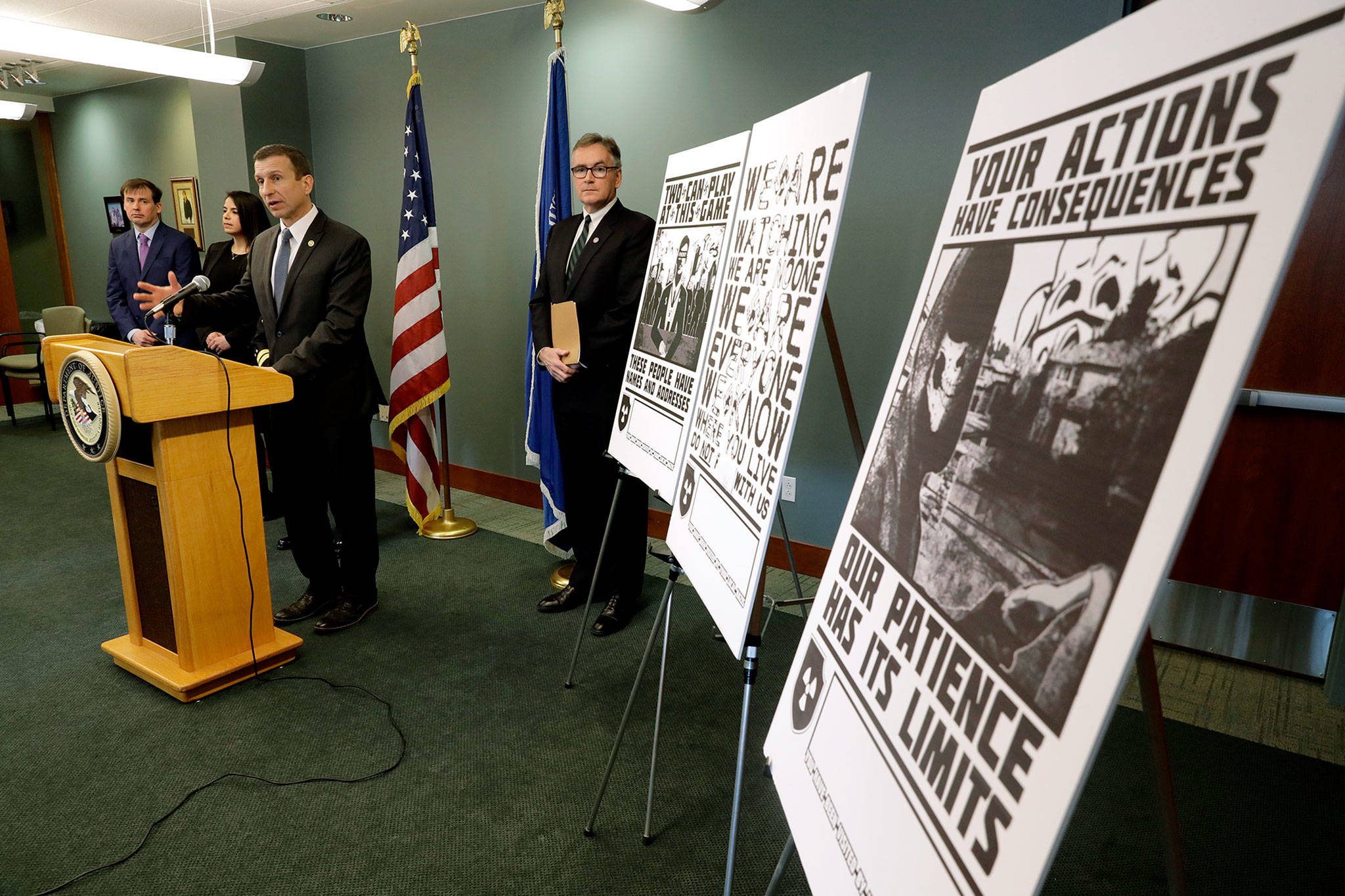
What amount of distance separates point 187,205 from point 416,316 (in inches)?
122

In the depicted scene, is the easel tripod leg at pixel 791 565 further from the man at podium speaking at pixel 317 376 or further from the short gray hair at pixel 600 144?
the man at podium speaking at pixel 317 376

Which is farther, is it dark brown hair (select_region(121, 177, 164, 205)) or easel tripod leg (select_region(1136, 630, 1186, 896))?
dark brown hair (select_region(121, 177, 164, 205))

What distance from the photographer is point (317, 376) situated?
9.07 feet

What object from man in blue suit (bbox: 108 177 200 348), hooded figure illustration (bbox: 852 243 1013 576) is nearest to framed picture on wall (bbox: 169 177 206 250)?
man in blue suit (bbox: 108 177 200 348)

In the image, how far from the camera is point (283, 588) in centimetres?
326

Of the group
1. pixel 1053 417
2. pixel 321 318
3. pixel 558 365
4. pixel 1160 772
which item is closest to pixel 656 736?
pixel 1160 772

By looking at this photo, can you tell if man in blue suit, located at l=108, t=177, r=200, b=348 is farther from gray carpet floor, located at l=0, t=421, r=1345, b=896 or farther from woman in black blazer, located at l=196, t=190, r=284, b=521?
gray carpet floor, located at l=0, t=421, r=1345, b=896

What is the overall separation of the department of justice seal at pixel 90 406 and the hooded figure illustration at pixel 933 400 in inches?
85.9

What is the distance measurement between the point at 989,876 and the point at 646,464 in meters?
1.50

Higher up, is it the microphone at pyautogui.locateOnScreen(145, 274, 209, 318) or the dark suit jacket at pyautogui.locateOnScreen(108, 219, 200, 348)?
the microphone at pyautogui.locateOnScreen(145, 274, 209, 318)

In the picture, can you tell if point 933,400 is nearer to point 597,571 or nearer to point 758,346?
point 758,346

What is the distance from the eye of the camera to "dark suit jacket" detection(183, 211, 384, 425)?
2703mm

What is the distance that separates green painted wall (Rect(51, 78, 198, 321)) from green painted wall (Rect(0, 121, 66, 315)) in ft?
1.00

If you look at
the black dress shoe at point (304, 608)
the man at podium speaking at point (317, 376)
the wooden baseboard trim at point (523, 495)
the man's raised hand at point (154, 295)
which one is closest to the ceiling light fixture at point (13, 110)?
the man's raised hand at point (154, 295)
